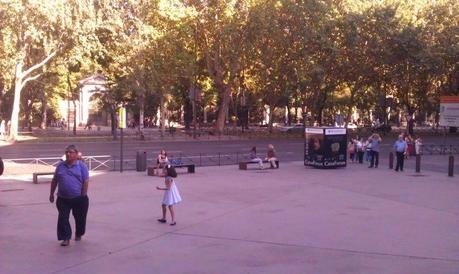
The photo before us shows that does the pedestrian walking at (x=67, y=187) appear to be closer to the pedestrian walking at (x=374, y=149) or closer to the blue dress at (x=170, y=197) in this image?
the blue dress at (x=170, y=197)

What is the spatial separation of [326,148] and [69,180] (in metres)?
17.4

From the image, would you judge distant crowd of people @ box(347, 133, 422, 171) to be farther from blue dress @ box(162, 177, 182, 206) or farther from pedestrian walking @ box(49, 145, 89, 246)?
pedestrian walking @ box(49, 145, 89, 246)

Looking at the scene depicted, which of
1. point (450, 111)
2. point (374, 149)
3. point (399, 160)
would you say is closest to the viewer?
point (399, 160)

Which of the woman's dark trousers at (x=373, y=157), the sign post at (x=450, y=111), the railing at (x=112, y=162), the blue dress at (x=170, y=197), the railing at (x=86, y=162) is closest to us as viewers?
the blue dress at (x=170, y=197)

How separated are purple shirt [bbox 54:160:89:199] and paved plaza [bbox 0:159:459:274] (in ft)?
3.00

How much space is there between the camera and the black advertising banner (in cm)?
2566

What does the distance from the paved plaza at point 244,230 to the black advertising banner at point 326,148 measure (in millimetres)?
5903

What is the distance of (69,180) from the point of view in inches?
385

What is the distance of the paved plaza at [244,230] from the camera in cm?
886

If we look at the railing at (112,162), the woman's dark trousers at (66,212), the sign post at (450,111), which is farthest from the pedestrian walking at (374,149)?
the woman's dark trousers at (66,212)

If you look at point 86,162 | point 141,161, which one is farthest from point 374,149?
point 86,162

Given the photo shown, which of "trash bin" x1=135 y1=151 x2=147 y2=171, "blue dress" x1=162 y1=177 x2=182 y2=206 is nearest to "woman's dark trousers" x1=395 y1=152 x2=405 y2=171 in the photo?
"trash bin" x1=135 y1=151 x2=147 y2=171

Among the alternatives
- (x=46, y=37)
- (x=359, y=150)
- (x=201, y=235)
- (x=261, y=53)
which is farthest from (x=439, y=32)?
(x=201, y=235)

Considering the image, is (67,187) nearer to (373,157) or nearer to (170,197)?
(170,197)
